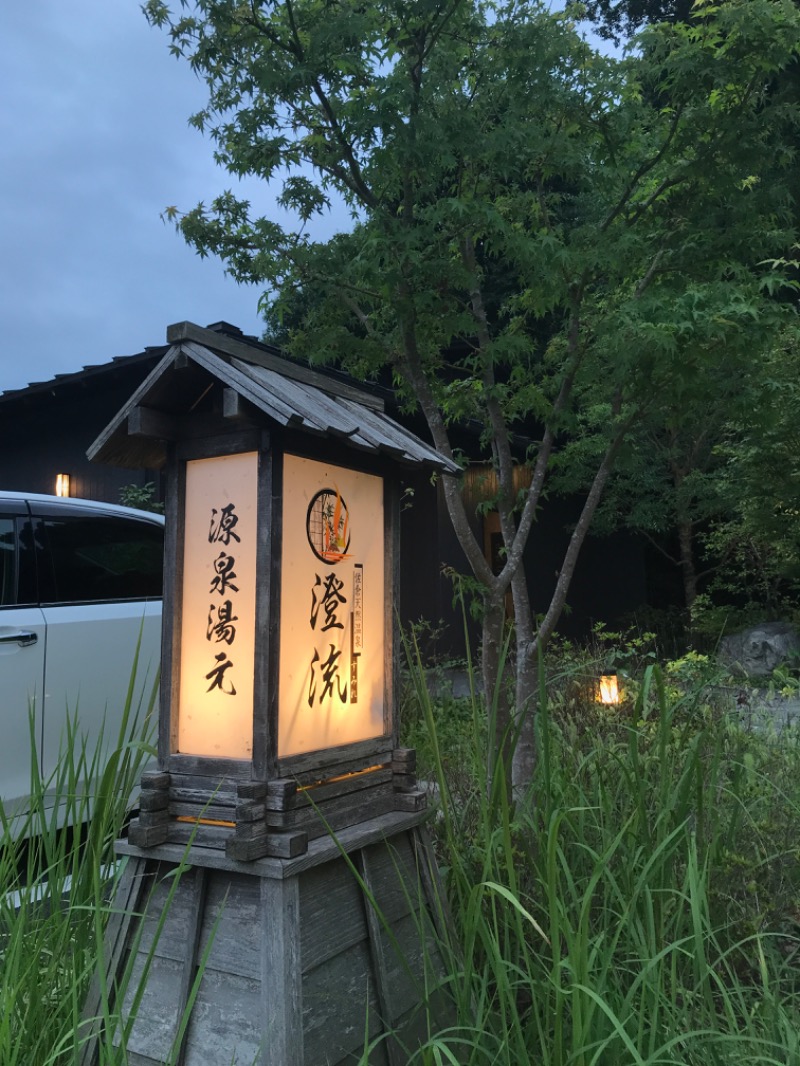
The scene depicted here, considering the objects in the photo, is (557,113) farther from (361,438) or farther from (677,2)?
(677,2)

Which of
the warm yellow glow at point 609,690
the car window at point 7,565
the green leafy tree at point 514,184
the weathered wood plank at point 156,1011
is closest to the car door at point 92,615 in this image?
the car window at point 7,565

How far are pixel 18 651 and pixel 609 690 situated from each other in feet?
10.6

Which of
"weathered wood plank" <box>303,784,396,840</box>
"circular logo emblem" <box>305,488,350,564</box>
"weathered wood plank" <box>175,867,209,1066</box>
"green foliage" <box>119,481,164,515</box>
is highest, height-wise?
"green foliage" <box>119,481,164,515</box>

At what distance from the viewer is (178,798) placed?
1839mm

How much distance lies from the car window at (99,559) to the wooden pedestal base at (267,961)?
2100 mm

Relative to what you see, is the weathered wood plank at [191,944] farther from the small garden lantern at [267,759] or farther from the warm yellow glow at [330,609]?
the warm yellow glow at [330,609]

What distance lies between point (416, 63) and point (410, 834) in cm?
301

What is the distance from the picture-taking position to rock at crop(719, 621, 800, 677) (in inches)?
362

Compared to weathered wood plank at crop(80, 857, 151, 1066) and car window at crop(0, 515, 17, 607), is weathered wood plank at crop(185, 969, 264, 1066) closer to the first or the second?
weathered wood plank at crop(80, 857, 151, 1066)

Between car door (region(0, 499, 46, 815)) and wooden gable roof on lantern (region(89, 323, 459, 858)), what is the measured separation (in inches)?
63.7

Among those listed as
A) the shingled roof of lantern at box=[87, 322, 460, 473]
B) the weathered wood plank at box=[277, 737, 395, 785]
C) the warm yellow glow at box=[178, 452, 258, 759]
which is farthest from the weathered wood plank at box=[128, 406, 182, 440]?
the weathered wood plank at box=[277, 737, 395, 785]

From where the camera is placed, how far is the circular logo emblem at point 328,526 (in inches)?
77.0

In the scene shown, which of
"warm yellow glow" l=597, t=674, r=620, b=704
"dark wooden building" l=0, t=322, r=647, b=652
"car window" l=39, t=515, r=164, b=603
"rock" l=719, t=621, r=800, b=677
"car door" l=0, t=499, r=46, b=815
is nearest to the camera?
"car door" l=0, t=499, r=46, b=815

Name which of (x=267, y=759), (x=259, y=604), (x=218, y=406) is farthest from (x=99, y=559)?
(x=267, y=759)
